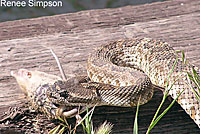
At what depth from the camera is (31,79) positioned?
13.9ft

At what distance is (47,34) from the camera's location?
5.61 metres

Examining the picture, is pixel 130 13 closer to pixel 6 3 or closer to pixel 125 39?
pixel 125 39

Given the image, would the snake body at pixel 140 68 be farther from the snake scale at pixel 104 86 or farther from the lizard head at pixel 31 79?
the lizard head at pixel 31 79

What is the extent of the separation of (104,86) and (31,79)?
0.70 metres

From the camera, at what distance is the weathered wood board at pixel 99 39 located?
169 inches

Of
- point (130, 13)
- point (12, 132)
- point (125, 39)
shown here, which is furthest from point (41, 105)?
point (130, 13)

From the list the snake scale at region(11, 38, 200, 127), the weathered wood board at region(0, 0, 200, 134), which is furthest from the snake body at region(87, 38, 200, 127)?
the weathered wood board at region(0, 0, 200, 134)

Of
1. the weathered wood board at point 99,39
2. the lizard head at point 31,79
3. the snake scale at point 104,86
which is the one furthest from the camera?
the weathered wood board at point 99,39

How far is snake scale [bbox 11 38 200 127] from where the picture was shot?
4.08m

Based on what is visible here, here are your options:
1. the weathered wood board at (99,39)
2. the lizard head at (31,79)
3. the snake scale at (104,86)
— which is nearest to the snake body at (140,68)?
the snake scale at (104,86)

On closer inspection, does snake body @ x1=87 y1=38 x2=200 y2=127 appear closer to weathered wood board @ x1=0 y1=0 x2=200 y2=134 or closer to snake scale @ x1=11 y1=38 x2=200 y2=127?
snake scale @ x1=11 y1=38 x2=200 y2=127

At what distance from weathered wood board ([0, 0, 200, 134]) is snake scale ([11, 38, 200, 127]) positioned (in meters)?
0.13

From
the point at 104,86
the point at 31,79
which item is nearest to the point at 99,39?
the point at 104,86

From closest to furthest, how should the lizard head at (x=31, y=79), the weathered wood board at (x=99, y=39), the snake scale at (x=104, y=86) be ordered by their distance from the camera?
1. the snake scale at (x=104, y=86)
2. the lizard head at (x=31, y=79)
3. the weathered wood board at (x=99, y=39)
